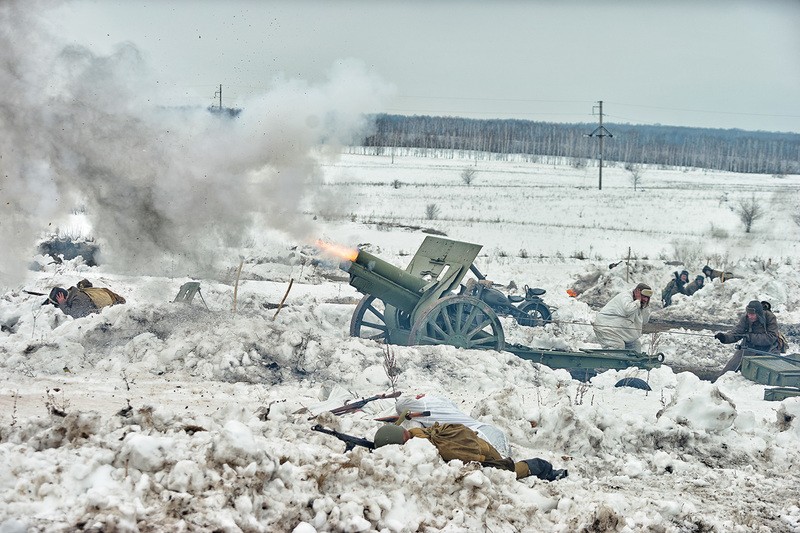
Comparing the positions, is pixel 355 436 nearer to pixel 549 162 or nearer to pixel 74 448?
pixel 74 448

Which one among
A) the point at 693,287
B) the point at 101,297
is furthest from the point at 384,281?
the point at 693,287

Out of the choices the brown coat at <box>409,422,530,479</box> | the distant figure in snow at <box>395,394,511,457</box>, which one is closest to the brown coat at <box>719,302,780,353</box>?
the distant figure in snow at <box>395,394,511,457</box>

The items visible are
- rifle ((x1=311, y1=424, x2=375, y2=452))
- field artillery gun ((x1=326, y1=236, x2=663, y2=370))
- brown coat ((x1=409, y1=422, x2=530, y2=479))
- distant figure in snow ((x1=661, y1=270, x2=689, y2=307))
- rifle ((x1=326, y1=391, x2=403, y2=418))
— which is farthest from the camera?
distant figure in snow ((x1=661, y1=270, x2=689, y2=307))

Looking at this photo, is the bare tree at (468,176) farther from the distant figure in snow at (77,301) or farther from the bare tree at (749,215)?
the distant figure in snow at (77,301)

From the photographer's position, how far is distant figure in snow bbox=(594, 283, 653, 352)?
13.2m

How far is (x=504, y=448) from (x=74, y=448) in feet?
11.4

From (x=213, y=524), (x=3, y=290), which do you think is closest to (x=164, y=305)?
(x=3, y=290)

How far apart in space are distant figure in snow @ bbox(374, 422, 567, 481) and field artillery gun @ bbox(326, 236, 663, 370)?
16.1 feet

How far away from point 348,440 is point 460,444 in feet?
2.99

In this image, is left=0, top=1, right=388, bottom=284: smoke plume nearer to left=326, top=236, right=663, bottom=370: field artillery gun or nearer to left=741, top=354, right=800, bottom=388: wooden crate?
left=326, top=236, right=663, bottom=370: field artillery gun

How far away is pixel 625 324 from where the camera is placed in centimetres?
1327

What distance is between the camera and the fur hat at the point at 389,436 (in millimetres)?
6784

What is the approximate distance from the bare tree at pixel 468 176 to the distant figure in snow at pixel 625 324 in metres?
37.3

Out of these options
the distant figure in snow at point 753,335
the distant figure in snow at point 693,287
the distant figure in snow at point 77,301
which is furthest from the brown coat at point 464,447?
the distant figure in snow at point 693,287
